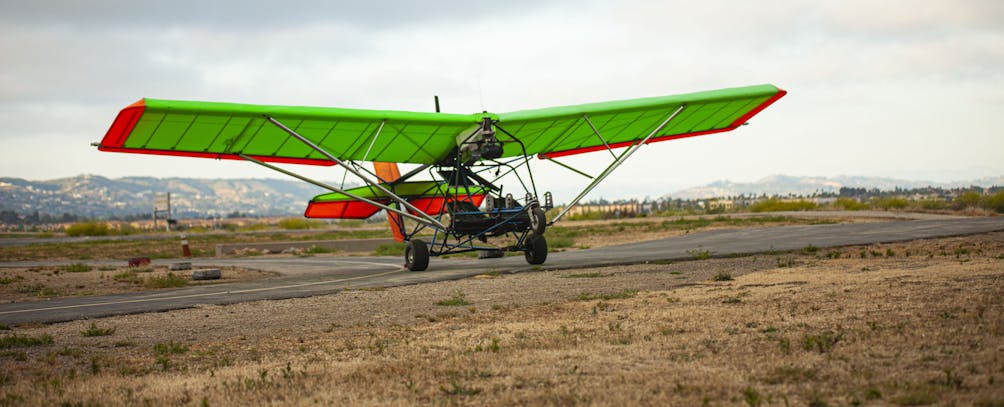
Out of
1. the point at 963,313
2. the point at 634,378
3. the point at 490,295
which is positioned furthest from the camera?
the point at 490,295

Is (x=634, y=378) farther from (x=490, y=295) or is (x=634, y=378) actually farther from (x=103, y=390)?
(x=490, y=295)

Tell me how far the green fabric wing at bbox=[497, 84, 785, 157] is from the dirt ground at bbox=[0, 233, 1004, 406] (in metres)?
6.64

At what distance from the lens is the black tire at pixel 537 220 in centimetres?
1631

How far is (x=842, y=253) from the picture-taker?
16688 millimetres

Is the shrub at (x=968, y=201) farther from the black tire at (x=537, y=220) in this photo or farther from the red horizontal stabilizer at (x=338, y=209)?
the red horizontal stabilizer at (x=338, y=209)

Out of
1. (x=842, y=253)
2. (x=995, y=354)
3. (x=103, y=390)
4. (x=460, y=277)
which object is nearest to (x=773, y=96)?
(x=842, y=253)

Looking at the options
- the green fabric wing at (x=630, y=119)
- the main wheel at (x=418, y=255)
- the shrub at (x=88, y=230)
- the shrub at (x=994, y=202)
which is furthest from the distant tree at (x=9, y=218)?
the green fabric wing at (x=630, y=119)

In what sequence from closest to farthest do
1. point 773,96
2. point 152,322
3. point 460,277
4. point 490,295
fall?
1. point 152,322
2. point 490,295
3. point 460,277
4. point 773,96

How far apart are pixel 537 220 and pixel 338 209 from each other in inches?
239

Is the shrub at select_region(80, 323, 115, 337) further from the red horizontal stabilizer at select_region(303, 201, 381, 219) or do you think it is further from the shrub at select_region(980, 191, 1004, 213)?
the shrub at select_region(980, 191, 1004, 213)

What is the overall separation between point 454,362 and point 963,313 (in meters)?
4.73

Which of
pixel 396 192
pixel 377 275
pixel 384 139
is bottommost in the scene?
pixel 377 275

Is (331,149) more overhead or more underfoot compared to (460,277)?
more overhead

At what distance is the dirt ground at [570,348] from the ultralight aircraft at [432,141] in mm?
4827
